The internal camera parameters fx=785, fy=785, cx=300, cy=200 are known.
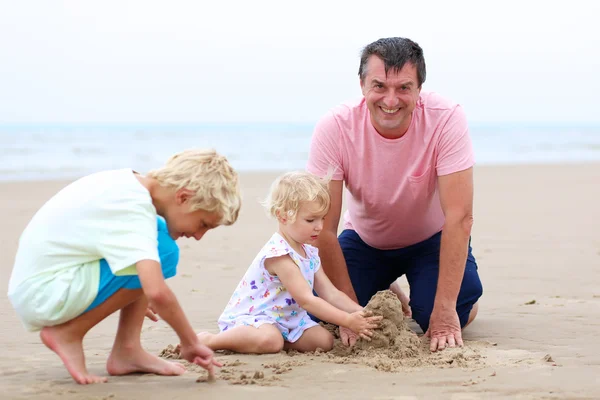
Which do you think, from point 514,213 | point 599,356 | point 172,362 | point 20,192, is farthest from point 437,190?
point 20,192

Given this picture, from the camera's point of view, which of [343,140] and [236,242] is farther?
[236,242]

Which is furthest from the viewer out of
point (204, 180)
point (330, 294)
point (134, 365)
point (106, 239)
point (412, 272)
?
point (412, 272)

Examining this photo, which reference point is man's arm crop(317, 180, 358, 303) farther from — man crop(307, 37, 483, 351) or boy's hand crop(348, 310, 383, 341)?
boy's hand crop(348, 310, 383, 341)

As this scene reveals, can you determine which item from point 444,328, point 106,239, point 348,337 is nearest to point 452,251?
point 444,328

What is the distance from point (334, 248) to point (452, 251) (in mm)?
594

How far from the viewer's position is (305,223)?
3.59 metres

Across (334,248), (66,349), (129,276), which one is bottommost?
(66,349)

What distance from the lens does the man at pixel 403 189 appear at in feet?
12.1

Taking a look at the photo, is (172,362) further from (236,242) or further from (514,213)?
(514,213)

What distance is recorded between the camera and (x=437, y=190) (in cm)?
406

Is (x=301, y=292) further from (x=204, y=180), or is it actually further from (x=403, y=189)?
(x=204, y=180)

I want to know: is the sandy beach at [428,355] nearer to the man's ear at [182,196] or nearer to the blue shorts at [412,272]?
the blue shorts at [412,272]

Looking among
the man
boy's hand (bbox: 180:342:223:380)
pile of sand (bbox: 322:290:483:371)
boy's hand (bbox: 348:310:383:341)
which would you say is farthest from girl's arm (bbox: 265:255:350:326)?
boy's hand (bbox: 180:342:223:380)

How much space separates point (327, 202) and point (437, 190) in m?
0.74
